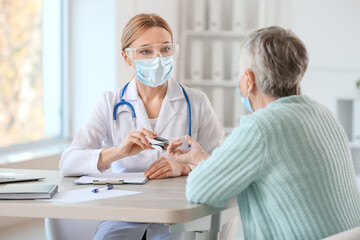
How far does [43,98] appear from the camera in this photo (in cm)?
411

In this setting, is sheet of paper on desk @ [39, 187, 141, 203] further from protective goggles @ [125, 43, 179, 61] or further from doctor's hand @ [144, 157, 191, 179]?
protective goggles @ [125, 43, 179, 61]

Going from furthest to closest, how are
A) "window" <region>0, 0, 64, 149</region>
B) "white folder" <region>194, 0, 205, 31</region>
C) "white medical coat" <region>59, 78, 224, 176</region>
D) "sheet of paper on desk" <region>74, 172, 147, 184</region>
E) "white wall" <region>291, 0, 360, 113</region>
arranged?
"white wall" <region>291, 0, 360, 113</region>
"white folder" <region>194, 0, 205, 31</region>
"window" <region>0, 0, 64, 149</region>
"white medical coat" <region>59, 78, 224, 176</region>
"sheet of paper on desk" <region>74, 172, 147, 184</region>

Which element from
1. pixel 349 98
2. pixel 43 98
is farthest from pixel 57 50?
pixel 349 98

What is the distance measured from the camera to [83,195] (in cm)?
174

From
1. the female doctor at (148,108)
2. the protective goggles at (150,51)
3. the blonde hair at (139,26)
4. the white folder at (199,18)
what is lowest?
the female doctor at (148,108)

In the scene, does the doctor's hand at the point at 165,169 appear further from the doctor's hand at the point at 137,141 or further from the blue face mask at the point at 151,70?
the blue face mask at the point at 151,70

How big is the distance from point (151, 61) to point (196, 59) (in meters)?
2.34

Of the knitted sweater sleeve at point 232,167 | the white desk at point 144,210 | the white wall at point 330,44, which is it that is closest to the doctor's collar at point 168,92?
the white desk at point 144,210

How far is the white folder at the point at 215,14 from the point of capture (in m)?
4.68

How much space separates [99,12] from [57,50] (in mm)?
427

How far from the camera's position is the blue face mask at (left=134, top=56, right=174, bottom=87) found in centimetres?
232

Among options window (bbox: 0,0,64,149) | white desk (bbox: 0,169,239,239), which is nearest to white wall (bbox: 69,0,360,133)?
window (bbox: 0,0,64,149)

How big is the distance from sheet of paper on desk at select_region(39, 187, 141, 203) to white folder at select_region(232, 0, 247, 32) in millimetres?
3113

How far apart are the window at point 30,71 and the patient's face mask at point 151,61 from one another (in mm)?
1603
